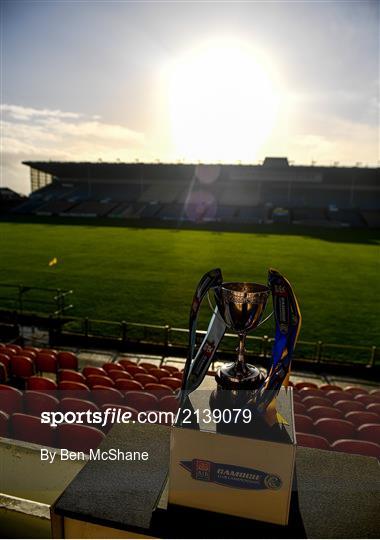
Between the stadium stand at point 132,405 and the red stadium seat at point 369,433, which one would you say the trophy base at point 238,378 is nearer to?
the stadium stand at point 132,405

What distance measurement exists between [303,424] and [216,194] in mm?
59385

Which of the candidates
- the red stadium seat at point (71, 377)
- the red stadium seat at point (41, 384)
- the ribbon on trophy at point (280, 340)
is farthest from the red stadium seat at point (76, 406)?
the ribbon on trophy at point (280, 340)

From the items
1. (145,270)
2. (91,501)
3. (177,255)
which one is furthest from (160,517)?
(177,255)

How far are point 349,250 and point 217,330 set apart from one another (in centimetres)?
2961

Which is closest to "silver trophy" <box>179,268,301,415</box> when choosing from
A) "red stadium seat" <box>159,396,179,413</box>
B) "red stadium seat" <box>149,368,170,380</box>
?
"red stadium seat" <box>159,396,179,413</box>

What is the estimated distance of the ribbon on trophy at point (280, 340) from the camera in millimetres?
2486

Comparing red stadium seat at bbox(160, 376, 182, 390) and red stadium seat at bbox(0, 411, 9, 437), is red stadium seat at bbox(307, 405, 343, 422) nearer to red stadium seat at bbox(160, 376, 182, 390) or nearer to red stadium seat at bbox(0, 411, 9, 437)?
red stadium seat at bbox(160, 376, 182, 390)

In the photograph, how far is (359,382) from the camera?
9062 mm

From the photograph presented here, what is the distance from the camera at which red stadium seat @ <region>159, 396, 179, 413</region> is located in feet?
17.7

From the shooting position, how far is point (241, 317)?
2711 millimetres

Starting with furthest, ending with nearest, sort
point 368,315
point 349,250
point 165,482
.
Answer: point 349,250 → point 368,315 → point 165,482

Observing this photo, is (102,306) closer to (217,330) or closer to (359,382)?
(359,382)

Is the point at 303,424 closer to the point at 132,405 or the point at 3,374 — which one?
the point at 132,405

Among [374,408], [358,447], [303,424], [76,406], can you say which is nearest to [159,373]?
[76,406]
